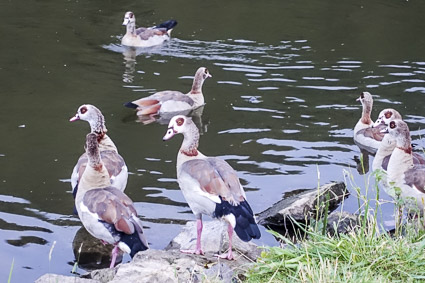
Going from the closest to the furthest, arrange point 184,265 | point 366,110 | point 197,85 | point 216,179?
1. point 184,265
2. point 216,179
3. point 366,110
4. point 197,85

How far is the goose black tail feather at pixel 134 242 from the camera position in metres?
7.77

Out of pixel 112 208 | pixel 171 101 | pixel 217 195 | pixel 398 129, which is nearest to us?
pixel 217 195

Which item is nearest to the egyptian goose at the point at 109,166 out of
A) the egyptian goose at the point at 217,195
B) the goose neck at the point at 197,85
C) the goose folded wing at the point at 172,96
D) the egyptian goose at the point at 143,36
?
the egyptian goose at the point at 217,195

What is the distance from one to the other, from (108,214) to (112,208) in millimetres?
80

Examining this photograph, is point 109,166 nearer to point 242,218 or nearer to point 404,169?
point 242,218

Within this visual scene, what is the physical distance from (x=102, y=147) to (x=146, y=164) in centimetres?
89

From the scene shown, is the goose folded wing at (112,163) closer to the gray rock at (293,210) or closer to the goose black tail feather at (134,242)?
the goose black tail feather at (134,242)

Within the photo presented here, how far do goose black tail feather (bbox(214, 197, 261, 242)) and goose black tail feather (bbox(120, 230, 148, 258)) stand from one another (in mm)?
793

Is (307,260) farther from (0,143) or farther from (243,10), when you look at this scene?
(243,10)

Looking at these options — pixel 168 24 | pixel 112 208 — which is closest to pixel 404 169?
pixel 112 208

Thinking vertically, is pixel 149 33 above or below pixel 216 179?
above

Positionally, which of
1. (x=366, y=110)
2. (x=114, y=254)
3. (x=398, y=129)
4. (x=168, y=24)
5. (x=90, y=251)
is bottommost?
(x=90, y=251)

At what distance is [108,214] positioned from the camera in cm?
791

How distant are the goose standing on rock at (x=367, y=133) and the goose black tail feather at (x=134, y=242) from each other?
16.6 feet
